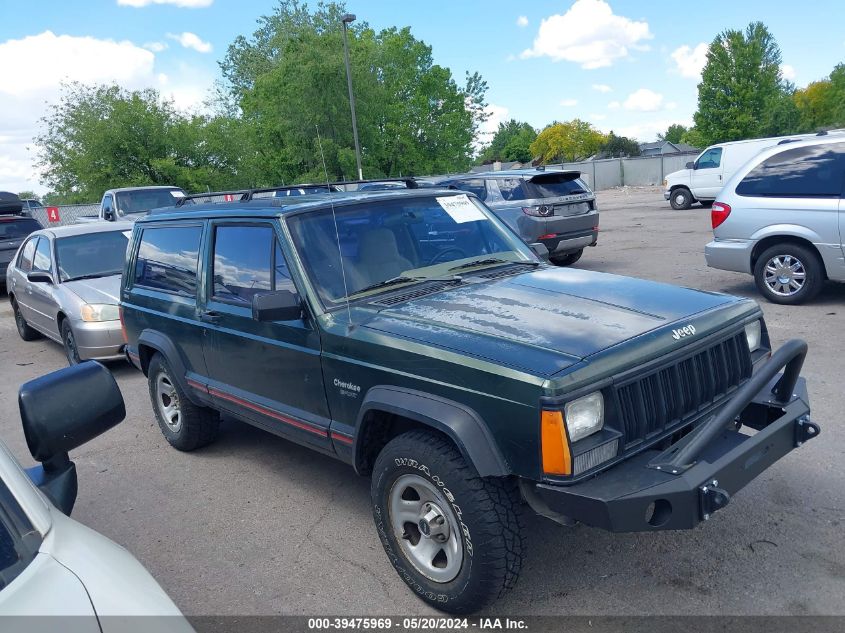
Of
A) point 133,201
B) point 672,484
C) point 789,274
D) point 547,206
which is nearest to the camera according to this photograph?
point 672,484

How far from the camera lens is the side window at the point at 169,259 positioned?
490 centimetres

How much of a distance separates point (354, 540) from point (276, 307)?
4.63 feet

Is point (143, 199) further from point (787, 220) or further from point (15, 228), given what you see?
point (787, 220)

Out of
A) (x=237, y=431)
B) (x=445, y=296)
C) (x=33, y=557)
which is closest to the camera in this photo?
(x=33, y=557)

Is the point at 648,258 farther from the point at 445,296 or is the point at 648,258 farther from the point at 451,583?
the point at 451,583

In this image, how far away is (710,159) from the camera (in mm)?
22016

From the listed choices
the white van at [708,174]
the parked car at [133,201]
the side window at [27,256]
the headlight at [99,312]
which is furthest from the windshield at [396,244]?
the white van at [708,174]

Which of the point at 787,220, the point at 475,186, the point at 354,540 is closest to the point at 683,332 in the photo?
the point at 354,540

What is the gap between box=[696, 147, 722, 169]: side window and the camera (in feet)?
71.2

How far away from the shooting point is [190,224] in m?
4.97

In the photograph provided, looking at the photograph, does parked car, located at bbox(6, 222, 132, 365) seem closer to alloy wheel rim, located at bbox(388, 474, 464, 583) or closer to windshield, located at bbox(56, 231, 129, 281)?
windshield, located at bbox(56, 231, 129, 281)

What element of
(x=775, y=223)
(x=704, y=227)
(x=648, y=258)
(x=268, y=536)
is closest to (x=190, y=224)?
(x=268, y=536)

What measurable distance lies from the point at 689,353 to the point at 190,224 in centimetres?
Result: 345

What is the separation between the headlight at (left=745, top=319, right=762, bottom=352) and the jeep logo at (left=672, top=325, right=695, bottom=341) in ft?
2.22
